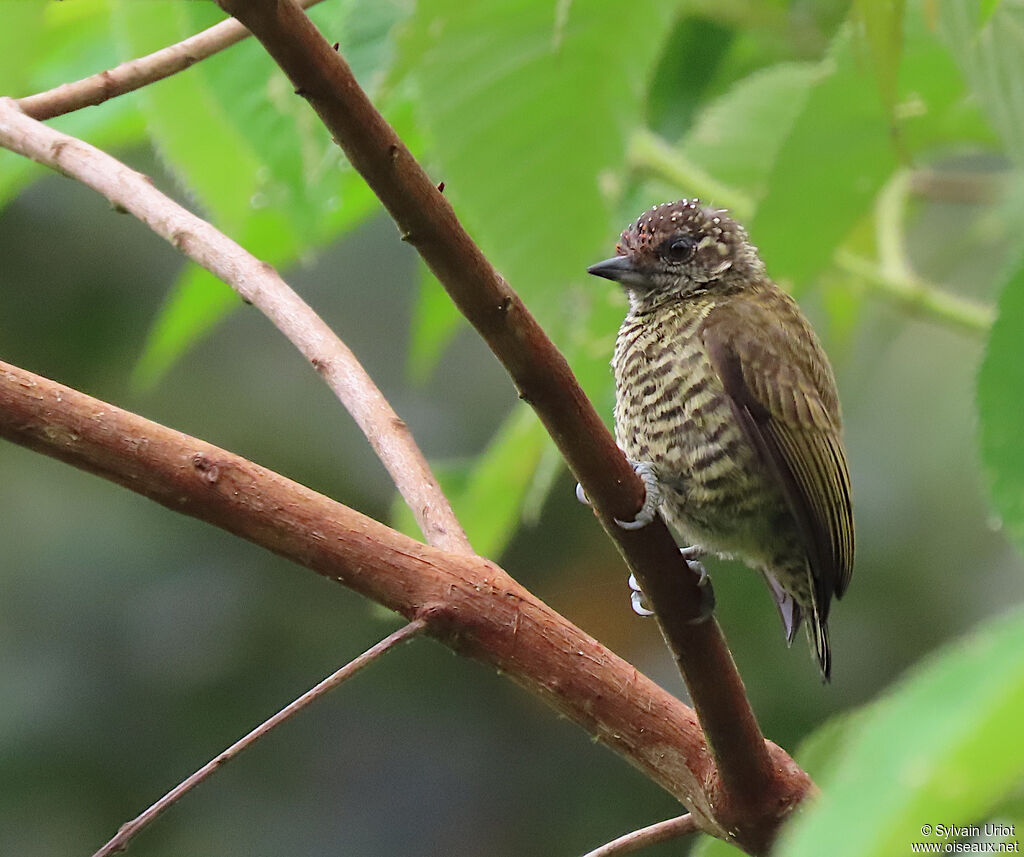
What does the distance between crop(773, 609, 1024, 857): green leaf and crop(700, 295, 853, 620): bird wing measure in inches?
60.8

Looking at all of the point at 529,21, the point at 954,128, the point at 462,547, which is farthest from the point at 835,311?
the point at 462,547

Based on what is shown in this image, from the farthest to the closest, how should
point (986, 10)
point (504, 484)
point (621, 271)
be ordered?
point (621, 271) < point (504, 484) < point (986, 10)

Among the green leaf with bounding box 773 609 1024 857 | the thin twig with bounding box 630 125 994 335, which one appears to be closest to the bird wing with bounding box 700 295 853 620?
the thin twig with bounding box 630 125 994 335

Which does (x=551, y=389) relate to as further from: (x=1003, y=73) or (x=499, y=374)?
(x=499, y=374)

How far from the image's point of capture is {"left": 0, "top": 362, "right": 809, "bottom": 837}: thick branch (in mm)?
1110

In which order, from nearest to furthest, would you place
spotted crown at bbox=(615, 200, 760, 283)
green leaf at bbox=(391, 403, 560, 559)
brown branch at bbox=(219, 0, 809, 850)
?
brown branch at bbox=(219, 0, 809, 850)
green leaf at bbox=(391, 403, 560, 559)
spotted crown at bbox=(615, 200, 760, 283)

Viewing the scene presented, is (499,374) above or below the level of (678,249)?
above

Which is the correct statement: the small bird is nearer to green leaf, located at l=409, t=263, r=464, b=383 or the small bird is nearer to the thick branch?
green leaf, located at l=409, t=263, r=464, b=383

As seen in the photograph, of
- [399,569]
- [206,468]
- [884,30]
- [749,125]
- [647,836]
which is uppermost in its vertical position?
[749,125]

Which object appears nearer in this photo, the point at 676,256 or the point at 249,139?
the point at 249,139

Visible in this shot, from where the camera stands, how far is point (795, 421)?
2.11 m

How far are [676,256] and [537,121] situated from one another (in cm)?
91

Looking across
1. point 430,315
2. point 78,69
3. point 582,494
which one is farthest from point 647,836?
point 78,69

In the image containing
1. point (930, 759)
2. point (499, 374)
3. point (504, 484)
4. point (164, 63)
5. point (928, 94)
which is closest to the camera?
point (930, 759)
